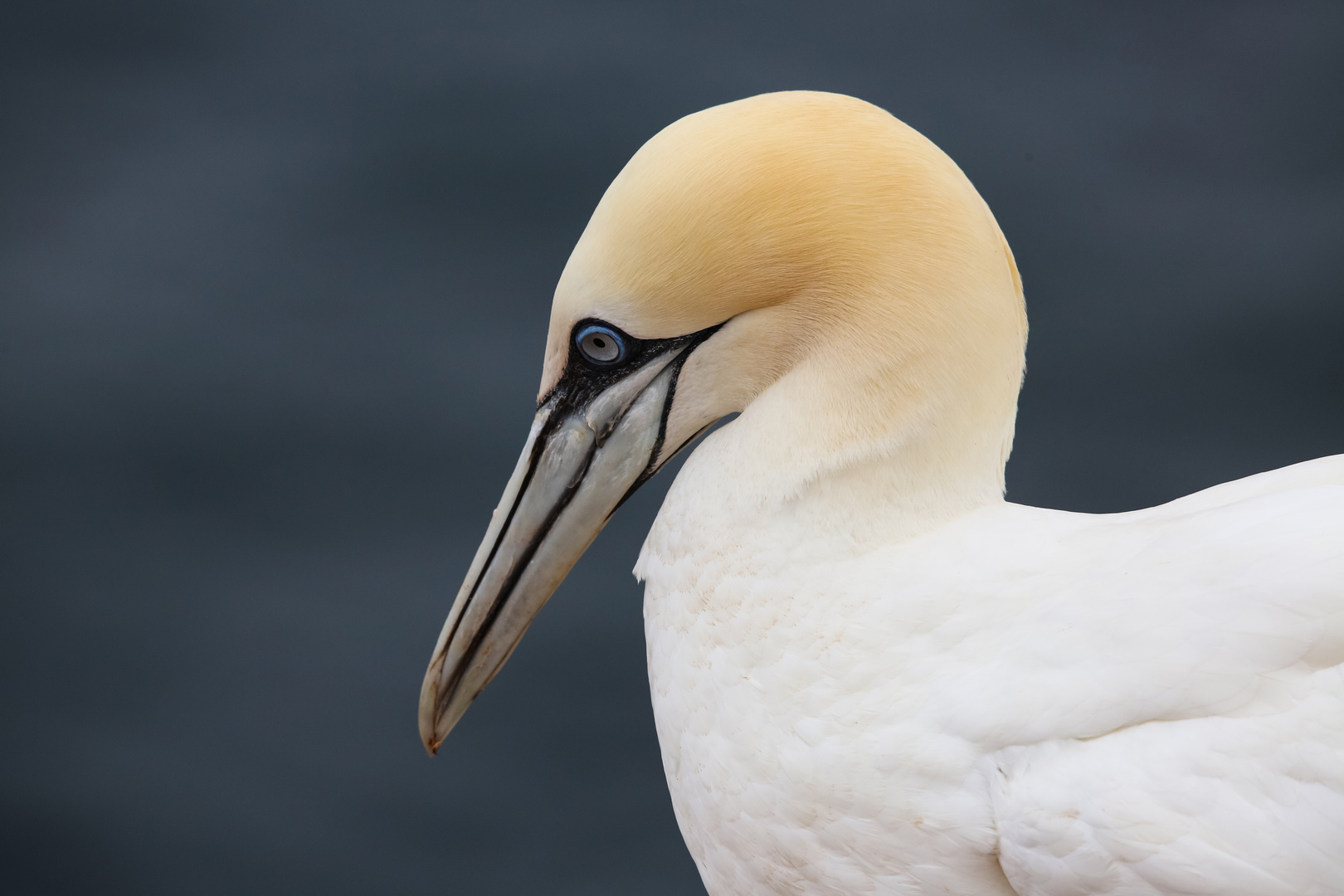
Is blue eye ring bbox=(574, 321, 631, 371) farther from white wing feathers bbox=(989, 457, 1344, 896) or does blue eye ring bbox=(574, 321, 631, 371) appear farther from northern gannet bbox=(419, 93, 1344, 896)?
white wing feathers bbox=(989, 457, 1344, 896)

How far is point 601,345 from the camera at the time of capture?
7.84ft

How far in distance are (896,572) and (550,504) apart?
603 millimetres

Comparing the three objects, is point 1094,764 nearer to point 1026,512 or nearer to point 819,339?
point 1026,512

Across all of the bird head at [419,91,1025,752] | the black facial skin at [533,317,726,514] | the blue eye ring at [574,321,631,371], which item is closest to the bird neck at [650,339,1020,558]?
the bird head at [419,91,1025,752]

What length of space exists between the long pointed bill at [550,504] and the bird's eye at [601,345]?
0.11 ft

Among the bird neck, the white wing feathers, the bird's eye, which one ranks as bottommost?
the white wing feathers

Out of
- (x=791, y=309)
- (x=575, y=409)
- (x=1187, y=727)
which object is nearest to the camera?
(x=1187, y=727)

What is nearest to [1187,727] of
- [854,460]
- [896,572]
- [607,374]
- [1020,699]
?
[1020,699]

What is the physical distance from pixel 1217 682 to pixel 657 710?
91 cm

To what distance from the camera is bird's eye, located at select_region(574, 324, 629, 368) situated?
2.35 m

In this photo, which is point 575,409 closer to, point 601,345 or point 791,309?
point 601,345

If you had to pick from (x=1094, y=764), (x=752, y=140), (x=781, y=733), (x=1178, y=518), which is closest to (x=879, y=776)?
(x=781, y=733)

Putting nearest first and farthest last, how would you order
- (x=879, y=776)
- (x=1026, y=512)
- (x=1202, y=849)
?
(x=1202, y=849) → (x=879, y=776) → (x=1026, y=512)

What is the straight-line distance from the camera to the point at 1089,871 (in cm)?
215
